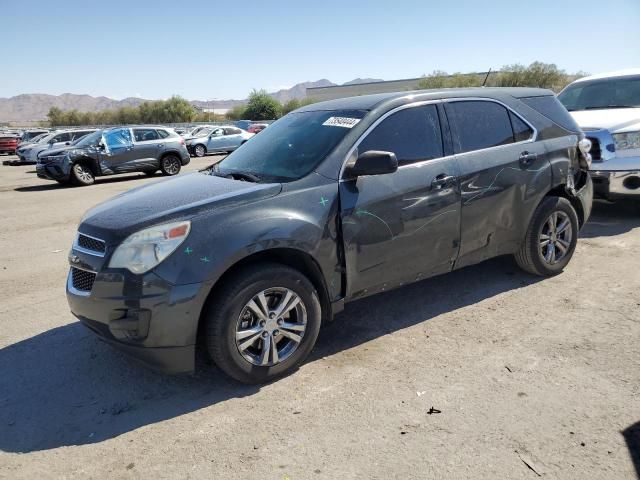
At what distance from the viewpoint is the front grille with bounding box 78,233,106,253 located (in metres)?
3.21

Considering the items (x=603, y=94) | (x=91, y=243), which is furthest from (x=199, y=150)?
(x=91, y=243)

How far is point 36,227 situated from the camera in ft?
28.9

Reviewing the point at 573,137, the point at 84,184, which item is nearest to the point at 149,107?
the point at 84,184

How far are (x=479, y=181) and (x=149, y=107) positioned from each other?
95879 millimetres

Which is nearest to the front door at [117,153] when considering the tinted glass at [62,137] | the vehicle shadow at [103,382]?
the tinted glass at [62,137]

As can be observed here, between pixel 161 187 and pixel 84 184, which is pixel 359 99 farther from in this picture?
pixel 84 184

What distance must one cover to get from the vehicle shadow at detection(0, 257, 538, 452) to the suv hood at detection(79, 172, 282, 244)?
3.39 feet

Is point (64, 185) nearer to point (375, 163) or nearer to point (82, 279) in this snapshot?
point (82, 279)

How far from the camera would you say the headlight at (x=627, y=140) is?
6.82 m

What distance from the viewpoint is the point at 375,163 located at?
11.5 feet

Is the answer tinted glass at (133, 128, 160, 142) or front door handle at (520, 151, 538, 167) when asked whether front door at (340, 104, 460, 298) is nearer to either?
front door handle at (520, 151, 538, 167)

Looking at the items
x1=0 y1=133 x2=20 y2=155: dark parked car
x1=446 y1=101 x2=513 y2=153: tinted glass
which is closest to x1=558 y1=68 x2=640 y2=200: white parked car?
x1=446 y1=101 x2=513 y2=153: tinted glass

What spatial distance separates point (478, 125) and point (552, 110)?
45.1 inches

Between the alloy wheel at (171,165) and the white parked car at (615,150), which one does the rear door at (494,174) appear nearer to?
the white parked car at (615,150)
